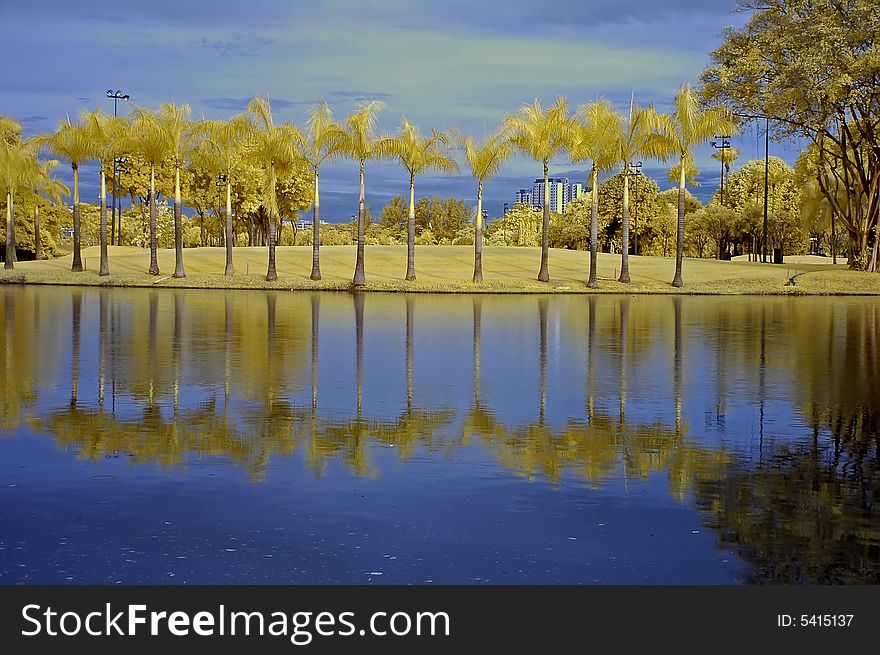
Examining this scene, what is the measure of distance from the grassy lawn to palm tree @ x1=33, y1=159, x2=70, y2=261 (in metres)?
4.25

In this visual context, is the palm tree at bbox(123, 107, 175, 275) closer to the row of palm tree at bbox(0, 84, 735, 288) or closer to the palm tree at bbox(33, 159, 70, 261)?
the row of palm tree at bbox(0, 84, 735, 288)

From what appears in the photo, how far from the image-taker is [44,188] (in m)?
78.2

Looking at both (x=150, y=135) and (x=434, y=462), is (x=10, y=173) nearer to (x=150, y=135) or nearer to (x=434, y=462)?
(x=150, y=135)

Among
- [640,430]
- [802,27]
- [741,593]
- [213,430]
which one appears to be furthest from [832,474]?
[802,27]

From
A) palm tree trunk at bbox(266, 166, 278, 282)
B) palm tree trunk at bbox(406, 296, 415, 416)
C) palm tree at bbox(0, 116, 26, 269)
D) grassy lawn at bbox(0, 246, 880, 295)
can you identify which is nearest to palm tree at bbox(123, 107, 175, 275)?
palm tree trunk at bbox(266, 166, 278, 282)

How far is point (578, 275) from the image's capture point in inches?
2272

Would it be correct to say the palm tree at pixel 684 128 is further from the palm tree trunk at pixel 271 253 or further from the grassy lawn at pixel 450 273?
the palm tree trunk at pixel 271 253

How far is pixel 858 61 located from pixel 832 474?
1548 inches

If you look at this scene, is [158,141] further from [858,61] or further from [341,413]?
[341,413]

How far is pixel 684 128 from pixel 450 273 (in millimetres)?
14699

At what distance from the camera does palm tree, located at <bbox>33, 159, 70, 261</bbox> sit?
71812 millimetres

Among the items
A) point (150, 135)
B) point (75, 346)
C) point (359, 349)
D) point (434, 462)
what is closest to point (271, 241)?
point (150, 135)

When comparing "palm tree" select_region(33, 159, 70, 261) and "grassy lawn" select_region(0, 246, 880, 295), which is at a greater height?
"palm tree" select_region(33, 159, 70, 261)

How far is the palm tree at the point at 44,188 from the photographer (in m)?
71.8
